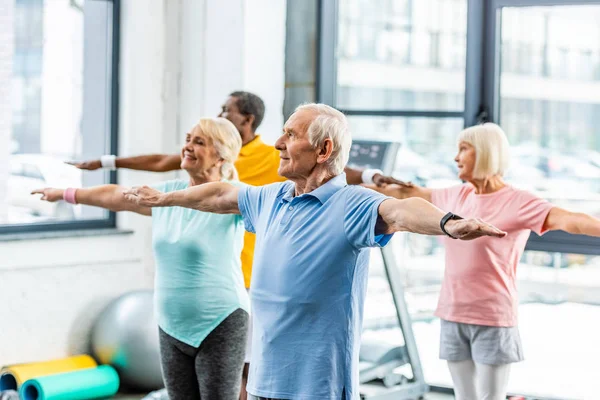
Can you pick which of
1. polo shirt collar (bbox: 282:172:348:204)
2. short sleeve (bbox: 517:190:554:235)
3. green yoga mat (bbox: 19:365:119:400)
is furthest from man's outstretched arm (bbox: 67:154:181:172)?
polo shirt collar (bbox: 282:172:348:204)

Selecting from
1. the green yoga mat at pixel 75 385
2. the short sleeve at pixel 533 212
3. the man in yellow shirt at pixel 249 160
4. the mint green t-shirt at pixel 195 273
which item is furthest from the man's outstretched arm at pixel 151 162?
the short sleeve at pixel 533 212

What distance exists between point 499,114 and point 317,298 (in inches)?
109

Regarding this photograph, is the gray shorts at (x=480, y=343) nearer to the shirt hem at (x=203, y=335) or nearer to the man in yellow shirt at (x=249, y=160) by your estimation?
the man in yellow shirt at (x=249, y=160)

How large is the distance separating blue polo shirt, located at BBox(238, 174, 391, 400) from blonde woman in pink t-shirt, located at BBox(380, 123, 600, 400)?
101 cm

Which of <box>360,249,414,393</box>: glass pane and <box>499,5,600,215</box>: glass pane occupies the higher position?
<box>499,5,600,215</box>: glass pane

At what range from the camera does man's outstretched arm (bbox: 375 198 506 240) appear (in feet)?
5.88

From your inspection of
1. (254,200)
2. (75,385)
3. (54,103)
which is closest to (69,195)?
(254,200)

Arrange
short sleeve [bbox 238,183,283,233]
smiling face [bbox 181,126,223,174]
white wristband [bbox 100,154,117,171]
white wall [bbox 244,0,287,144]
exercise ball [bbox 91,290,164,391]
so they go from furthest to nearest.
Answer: white wall [bbox 244,0,287,144] → exercise ball [bbox 91,290,164,391] → white wristband [bbox 100,154,117,171] → smiling face [bbox 181,126,223,174] → short sleeve [bbox 238,183,283,233]

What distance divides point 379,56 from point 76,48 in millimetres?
1719

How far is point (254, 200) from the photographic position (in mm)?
2406

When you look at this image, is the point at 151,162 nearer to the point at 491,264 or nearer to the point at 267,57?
the point at 267,57

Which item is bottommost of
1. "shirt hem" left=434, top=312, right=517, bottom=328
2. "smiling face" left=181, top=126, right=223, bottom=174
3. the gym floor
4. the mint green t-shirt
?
the gym floor

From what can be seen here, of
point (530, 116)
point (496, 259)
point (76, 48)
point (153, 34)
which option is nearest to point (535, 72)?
point (530, 116)

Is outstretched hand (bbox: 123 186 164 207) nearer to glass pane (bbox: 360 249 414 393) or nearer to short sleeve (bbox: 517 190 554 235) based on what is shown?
short sleeve (bbox: 517 190 554 235)
